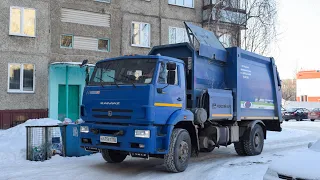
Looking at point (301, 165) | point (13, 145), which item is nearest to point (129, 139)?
point (301, 165)

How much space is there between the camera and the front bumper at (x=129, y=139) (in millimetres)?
7859

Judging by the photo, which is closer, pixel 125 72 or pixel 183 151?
pixel 125 72

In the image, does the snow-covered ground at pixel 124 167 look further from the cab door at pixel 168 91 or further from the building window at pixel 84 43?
the building window at pixel 84 43

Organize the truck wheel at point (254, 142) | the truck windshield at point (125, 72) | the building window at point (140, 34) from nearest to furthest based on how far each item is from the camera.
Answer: the truck windshield at point (125, 72) → the truck wheel at point (254, 142) → the building window at point (140, 34)

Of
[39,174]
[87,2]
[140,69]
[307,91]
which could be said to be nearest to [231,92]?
[140,69]

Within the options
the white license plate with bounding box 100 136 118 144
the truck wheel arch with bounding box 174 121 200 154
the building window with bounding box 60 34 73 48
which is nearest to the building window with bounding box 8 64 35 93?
the building window with bounding box 60 34 73 48

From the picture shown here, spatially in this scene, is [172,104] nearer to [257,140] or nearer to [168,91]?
[168,91]

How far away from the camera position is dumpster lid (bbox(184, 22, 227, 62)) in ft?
33.1

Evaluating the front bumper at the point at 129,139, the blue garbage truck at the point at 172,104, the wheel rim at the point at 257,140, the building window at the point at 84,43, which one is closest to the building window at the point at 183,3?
the building window at the point at 84,43

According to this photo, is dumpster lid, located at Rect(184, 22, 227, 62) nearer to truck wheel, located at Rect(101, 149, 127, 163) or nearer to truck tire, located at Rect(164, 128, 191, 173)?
truck tire, located at Rect(164, 128, 191, 173)

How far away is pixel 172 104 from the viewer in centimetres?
854

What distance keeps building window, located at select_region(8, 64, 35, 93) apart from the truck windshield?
1113 centimetres

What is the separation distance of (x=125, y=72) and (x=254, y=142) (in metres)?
5.54

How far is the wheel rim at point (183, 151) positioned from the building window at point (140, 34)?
14.6m
